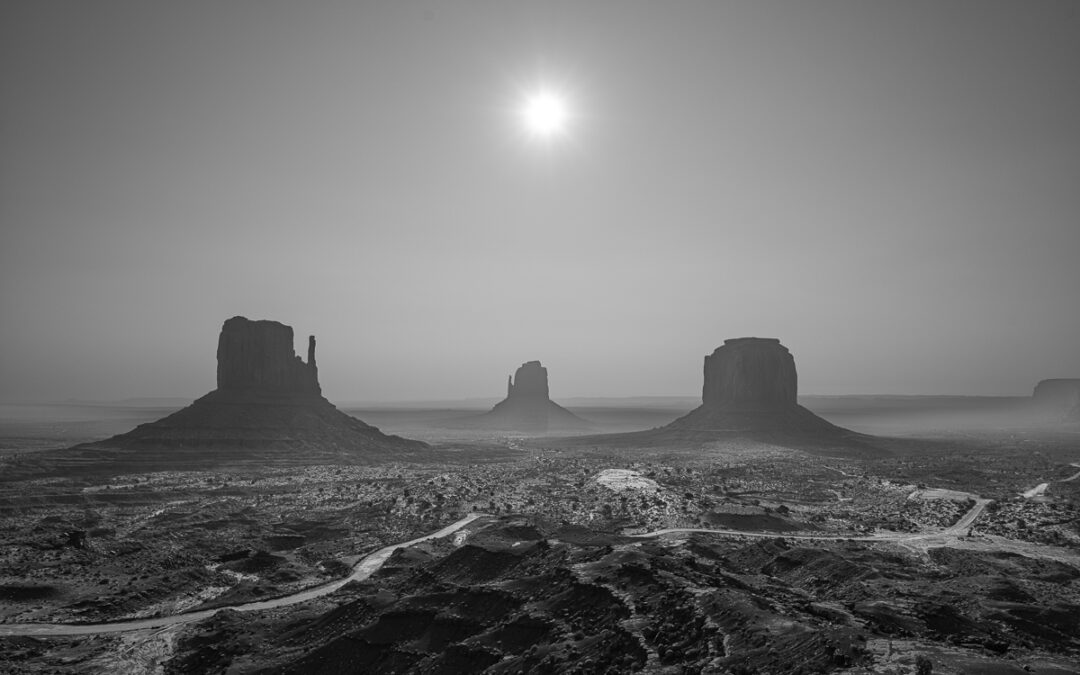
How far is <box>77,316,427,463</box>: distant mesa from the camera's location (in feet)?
358

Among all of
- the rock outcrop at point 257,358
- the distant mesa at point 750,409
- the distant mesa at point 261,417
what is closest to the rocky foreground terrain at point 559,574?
the distant mesa at point 261,417

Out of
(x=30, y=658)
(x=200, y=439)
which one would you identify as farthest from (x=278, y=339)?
(x=30, y=658)

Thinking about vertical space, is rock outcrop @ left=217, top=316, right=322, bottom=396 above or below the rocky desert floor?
above

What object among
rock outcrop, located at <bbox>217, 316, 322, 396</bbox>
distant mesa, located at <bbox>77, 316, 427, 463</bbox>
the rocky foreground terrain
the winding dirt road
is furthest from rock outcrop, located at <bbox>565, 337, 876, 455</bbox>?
the winding dirt road

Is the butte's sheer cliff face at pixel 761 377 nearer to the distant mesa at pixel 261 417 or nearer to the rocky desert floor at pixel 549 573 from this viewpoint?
the rocky desert floor at pixel 549 573

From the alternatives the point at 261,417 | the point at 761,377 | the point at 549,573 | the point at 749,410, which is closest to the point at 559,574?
the point at 549,573

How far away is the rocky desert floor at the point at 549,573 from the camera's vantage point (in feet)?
80.8

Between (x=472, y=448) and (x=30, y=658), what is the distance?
4397 inches

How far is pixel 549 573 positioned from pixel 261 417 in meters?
108

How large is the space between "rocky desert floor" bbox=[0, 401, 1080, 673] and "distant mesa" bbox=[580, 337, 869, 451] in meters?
57.3

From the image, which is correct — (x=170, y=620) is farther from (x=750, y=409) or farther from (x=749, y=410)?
(x=750, y=409)

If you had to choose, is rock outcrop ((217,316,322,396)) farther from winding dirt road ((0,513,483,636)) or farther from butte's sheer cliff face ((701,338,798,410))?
butte's sheer cliff face ((701,338,798,410))

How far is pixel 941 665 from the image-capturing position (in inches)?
778

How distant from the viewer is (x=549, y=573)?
33250 mm
